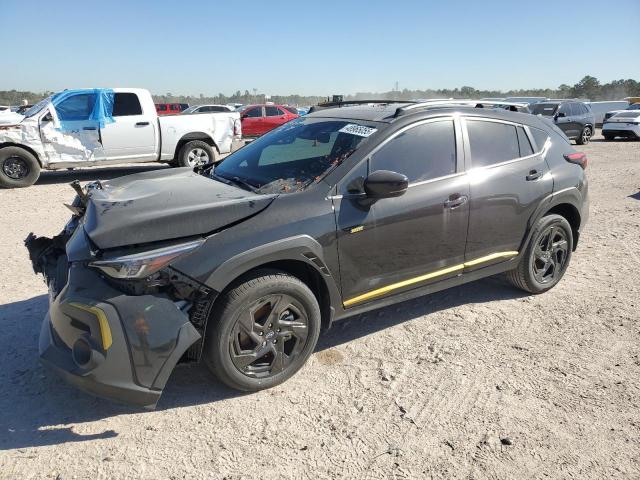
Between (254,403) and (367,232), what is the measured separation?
1323mm

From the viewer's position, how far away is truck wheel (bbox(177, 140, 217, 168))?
11.2 meters

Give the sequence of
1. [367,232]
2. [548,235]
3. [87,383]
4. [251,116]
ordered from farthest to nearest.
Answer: [251,116] → [548,235] → [367,232] → [87,383]

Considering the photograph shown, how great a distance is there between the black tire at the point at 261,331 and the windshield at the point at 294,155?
0.70m

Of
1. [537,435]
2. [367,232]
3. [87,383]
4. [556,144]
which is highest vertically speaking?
[556,144]

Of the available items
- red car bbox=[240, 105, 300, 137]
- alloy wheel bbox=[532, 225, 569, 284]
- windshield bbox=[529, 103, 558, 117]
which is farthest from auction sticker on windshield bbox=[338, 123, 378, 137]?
red car bbox=[240, 105, 300, 137]

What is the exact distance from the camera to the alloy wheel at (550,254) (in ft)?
15.0

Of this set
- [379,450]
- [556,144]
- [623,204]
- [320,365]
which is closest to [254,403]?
[320,365]

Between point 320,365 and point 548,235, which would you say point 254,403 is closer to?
point 320,365

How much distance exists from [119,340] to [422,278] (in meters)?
2.17

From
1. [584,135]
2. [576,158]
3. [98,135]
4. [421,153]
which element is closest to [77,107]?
[98,135]

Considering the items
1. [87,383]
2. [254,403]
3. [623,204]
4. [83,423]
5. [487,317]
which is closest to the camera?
[87,383]

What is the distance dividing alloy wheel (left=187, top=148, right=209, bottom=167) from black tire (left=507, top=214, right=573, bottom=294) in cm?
844

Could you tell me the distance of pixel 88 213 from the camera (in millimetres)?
3182

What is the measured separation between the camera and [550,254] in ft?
15.4
